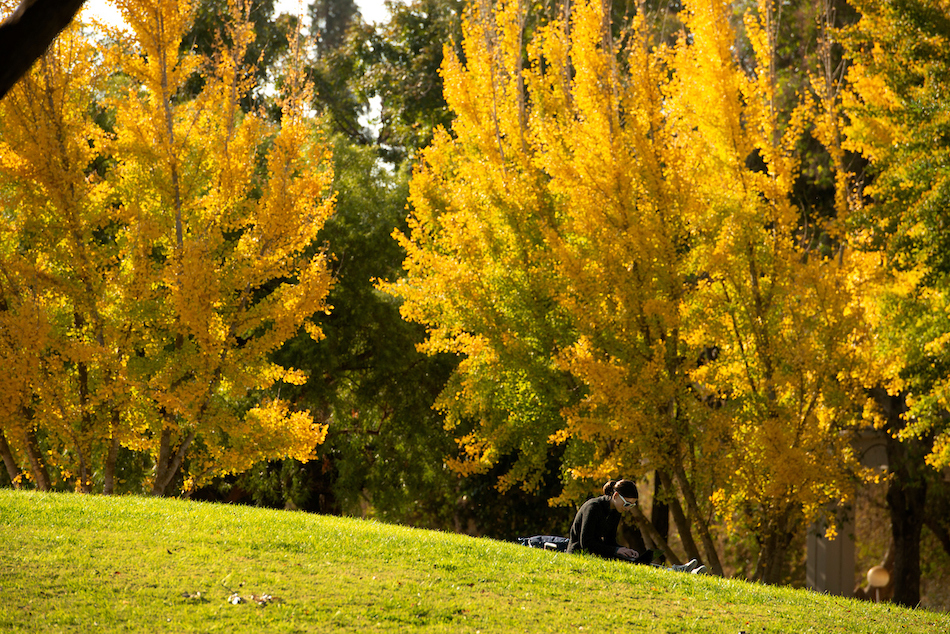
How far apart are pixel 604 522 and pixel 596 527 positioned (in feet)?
0.43

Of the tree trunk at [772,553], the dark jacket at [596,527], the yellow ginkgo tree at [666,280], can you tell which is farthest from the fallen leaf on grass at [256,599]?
the tree trunk at [772,553]

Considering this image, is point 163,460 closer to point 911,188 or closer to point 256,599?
point 256,599

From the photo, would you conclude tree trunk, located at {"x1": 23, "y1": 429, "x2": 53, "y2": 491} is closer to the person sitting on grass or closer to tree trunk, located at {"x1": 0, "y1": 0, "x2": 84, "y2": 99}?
the person sitting on grass

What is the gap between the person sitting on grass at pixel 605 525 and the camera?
29.8 ft

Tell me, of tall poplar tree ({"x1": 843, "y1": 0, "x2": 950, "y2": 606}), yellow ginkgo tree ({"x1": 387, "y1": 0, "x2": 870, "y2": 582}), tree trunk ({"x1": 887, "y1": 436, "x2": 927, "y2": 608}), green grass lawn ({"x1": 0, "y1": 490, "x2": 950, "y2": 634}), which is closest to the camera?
green grass lawn ({"x1": 0, "y1": 490, "x2": 950, "y2": 634})

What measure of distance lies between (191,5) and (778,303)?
8811mm

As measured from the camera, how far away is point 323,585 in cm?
666

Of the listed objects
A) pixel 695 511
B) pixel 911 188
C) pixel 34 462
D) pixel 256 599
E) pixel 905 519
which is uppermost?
pixel 911 188

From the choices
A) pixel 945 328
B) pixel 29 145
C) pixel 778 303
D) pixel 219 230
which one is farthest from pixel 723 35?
pixel 29 145

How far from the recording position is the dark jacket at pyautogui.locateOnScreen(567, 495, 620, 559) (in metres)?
9.13

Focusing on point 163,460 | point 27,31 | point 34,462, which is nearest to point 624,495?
point 27,31

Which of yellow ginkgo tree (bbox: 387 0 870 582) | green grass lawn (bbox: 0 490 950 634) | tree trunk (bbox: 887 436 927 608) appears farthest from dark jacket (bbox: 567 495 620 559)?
tree trunk (bbox: 887 436 927 608)

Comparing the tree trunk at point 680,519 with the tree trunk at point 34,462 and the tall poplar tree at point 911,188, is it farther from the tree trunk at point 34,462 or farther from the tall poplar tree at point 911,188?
the tree trunk at point 34,462

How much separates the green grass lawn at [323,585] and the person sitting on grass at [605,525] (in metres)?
0.39
